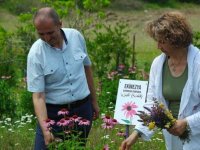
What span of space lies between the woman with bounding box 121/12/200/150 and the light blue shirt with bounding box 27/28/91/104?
2.51ft

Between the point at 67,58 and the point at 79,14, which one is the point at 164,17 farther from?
the point at 79,14

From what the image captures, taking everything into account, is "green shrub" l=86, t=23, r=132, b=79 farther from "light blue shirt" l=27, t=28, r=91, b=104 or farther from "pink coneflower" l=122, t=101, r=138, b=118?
"light blue shirt" l=27, t=28, r=91, b=104

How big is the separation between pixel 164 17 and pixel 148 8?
104ft

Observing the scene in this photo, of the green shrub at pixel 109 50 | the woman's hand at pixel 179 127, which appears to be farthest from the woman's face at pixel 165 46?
the green shrub at pixel 109 50

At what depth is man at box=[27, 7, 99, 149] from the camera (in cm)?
438

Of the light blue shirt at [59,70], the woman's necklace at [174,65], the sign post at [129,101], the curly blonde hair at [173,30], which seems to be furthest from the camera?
the sign post at [129,101]

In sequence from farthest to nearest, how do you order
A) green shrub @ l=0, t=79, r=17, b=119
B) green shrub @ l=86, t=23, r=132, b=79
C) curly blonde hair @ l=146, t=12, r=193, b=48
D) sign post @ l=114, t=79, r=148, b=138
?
green shrub @ l=86, t=23, r=132, b=79, green shrub @ l=0, t=79, r=17, b=119, sign post @ l=114, t=79, r=148, b=138, curly blonde hair @ l=146, t=12, r=193, b=48

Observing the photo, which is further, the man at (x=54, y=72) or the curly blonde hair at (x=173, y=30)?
the man at (x=54, y=72)

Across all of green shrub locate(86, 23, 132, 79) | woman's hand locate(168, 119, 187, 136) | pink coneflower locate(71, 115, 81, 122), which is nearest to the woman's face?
woman's hand locate(168, 119, 187, 136)

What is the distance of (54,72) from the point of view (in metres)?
4.51

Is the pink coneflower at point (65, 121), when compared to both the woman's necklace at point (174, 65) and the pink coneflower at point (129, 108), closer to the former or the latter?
the woman's necklace at point (174, 65)

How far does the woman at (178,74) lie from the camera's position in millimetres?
3773

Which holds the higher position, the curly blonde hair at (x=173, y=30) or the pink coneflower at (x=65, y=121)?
the curly blonde hair at (x=173, y=30)

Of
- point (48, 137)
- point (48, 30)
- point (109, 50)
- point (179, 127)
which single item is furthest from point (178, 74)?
point (109, 50)
